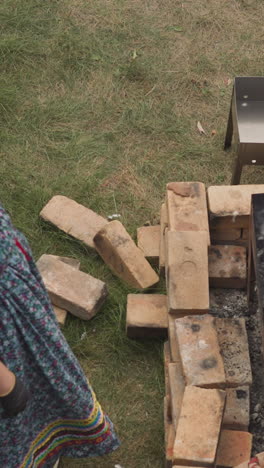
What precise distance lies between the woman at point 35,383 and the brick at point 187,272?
73cm

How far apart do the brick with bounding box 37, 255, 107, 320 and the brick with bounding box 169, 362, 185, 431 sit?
757 mm

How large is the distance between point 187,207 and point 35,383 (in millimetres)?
1454

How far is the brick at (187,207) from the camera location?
3.92m

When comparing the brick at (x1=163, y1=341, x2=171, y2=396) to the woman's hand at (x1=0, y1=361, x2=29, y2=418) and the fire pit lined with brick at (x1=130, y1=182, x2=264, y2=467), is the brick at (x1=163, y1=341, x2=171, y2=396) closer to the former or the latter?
the fire pit lined with brick at (x1=130, y1=182, x2=264, y2=467)

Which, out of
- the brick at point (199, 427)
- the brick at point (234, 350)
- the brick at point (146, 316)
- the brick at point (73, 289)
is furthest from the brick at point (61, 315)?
the brick at point (199, 427)

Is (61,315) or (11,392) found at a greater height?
(11,392)

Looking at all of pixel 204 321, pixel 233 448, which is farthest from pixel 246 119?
pixel 233 448

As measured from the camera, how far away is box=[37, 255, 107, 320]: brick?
4098 mm

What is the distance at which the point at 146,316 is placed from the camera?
398 centimetres

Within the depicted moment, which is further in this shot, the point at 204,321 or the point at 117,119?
the point at 117,119

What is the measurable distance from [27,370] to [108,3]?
432cm

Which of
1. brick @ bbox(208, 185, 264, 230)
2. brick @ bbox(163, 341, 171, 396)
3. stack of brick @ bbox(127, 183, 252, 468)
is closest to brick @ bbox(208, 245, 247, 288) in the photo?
stack of brick @ bbox(127, 183, 252, 468)

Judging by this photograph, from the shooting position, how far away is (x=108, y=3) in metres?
6.36

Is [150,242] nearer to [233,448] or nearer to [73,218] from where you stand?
[73,218]
